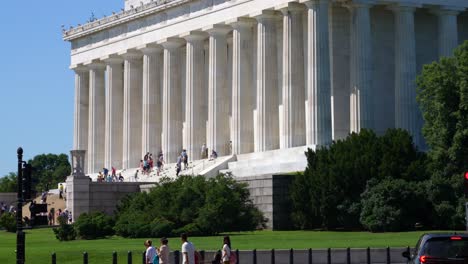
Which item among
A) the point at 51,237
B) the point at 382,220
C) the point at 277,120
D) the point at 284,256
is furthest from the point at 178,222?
the point at 284,256

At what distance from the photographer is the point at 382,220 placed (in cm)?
9350

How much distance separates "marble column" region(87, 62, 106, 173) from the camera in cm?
15762

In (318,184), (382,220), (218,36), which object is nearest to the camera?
(382,220)

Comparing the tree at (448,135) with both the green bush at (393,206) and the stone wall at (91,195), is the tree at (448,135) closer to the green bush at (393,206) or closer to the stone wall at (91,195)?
the green bush at (393,206)

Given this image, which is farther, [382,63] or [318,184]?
[382,63]

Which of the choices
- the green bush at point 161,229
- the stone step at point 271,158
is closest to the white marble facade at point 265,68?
the stone step at point 271,158

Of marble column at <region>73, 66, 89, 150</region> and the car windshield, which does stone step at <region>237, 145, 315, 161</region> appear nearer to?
marble column at <region>73, 66, 89, 150</region>

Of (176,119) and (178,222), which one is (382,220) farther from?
(176,119)

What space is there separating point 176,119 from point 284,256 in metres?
79.3

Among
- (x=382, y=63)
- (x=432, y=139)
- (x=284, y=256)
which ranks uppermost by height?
(x=382, y=63)

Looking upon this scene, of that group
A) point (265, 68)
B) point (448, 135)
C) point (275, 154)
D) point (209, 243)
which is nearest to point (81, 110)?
point (265, 68)

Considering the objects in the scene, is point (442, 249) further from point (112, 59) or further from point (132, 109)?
point (112, 59)

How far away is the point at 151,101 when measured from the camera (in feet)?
479

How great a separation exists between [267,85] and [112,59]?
3422 centimetres
